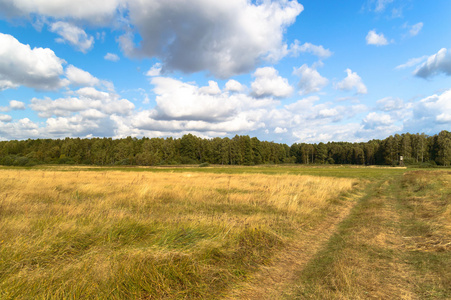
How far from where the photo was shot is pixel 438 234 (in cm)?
789

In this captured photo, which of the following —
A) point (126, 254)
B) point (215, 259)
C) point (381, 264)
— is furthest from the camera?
point (381, 264)

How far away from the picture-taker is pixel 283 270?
5645mm

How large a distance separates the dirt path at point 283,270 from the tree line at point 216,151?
4122 inches

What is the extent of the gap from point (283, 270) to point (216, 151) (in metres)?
129

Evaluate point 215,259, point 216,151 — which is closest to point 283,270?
point 215,259

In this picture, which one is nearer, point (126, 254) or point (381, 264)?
point (126, 254)

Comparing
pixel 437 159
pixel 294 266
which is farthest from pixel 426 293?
pixel 437 159

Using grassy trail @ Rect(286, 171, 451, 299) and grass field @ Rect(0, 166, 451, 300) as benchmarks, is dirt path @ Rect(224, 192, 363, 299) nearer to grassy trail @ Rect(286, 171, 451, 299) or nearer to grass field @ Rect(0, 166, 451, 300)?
grass field @ Rect(0, 166, 451, 300)

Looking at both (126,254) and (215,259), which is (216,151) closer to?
(215,259)

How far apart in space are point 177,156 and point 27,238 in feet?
431

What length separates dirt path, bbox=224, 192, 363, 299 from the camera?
14.9ft

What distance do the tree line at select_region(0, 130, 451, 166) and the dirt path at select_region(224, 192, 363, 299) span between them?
10471 centimetres

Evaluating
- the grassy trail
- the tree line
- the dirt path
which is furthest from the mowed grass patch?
the tree line

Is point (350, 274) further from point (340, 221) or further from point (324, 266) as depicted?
point (340, 221)
